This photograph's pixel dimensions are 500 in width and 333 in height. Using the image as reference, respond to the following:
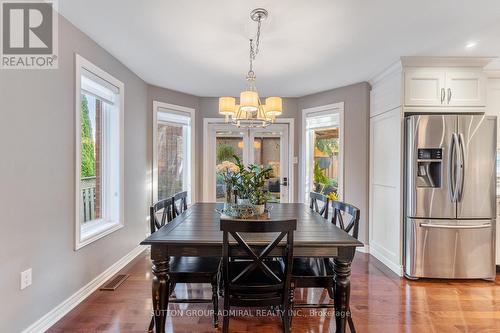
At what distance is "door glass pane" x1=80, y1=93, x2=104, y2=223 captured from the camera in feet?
9.30

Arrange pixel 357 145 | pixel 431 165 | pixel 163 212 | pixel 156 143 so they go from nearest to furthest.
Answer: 1. pixel 163 212
2. pixel 431 165
3. pixel 357 145
4. pixel 156 143

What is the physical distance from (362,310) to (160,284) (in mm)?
1769

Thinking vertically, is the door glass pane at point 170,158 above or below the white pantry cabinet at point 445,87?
below

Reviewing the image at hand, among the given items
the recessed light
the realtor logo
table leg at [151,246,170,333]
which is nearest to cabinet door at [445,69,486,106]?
the recessed light

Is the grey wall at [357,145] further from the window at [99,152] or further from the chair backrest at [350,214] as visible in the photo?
the window at [99,152]

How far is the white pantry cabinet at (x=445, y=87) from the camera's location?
313 cm

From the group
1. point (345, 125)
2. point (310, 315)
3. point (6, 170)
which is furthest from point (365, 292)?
point (6, 170)

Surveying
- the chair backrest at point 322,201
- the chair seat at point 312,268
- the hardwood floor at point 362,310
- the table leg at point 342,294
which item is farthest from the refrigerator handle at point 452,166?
the table leg at point 342,294

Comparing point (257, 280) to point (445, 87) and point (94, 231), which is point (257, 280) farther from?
point (445, 87)

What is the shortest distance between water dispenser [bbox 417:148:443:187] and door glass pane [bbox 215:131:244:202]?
9.41 feet

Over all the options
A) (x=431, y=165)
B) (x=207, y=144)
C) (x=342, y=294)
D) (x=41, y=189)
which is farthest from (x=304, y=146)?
(x=41, y=189)

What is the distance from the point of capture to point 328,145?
4.53 metres

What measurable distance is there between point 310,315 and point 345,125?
2.85m

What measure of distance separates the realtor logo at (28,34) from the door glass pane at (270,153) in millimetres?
3325
